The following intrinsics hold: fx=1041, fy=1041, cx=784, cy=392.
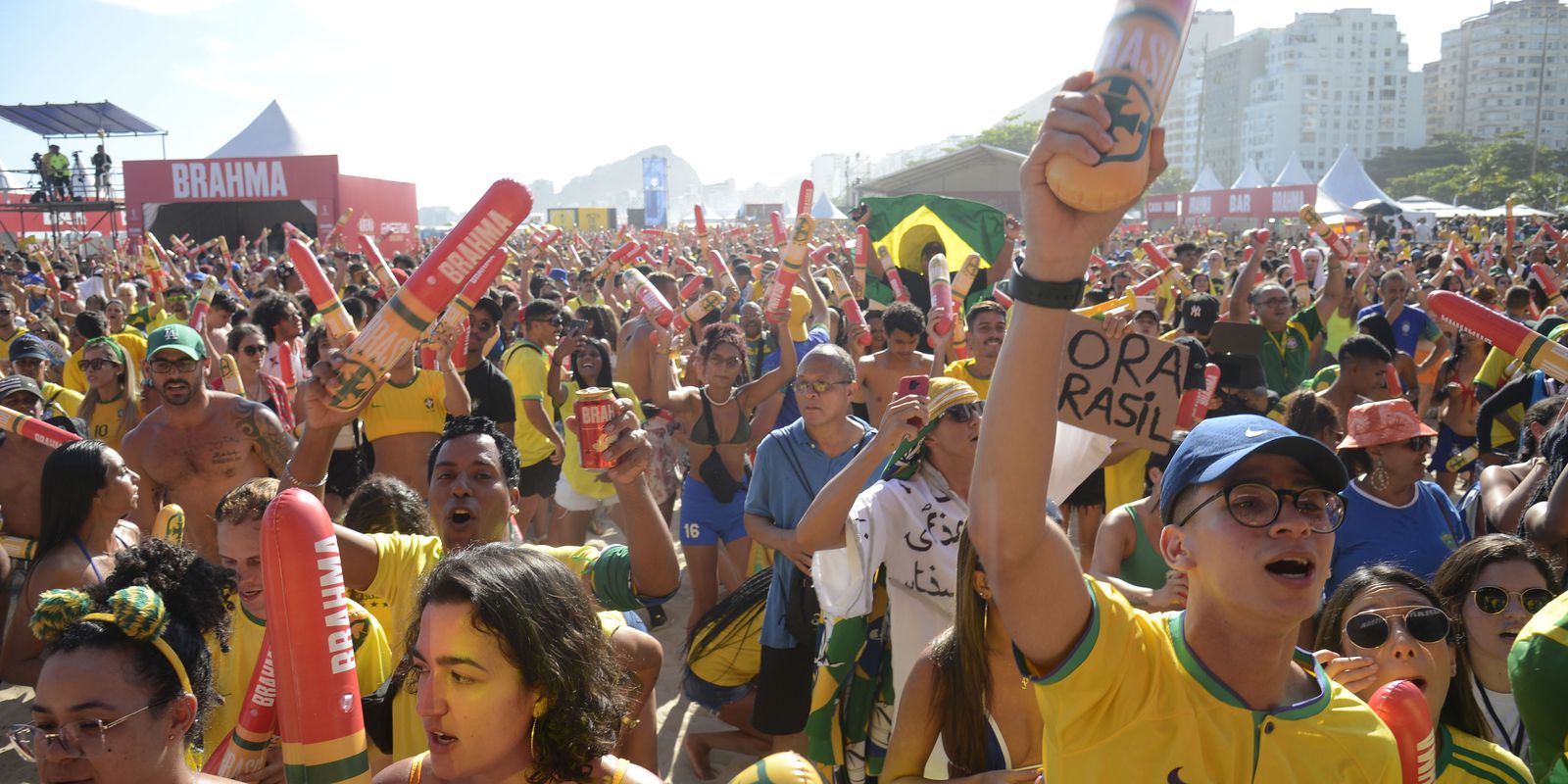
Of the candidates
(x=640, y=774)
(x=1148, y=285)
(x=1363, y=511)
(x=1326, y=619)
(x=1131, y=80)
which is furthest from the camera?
(x=1148, y=285)

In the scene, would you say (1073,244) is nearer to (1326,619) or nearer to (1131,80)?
(1131,80)

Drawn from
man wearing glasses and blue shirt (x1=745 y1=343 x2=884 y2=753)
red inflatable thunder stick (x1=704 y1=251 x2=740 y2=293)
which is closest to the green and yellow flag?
red inflatable thunder stick (x1=704 y1=251 x2=740 y2=293)

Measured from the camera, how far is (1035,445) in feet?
5.55

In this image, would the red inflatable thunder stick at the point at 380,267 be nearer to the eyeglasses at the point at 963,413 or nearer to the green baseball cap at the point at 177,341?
the green baseball cap at the point at 177,341

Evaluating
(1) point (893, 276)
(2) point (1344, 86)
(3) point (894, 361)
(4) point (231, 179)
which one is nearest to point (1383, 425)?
(3) point (894, 361)

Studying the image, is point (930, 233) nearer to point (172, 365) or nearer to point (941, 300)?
point (941, 300)

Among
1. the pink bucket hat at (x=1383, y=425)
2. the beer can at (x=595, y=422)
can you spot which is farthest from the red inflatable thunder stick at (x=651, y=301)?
the pink bucket hat at (x=1383, y=425)

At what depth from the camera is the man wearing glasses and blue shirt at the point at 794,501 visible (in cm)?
433

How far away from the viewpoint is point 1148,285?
28.2 feet

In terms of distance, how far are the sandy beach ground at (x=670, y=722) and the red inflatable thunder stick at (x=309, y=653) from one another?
340 centimetres

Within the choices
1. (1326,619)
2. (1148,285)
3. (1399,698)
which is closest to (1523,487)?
(1326,619)

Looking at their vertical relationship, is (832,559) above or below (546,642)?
below

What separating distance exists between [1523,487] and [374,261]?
5002 mm

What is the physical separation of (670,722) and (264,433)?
257 cm
